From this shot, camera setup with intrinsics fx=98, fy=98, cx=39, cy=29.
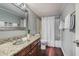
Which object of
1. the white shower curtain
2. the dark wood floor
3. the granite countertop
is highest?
the white shower curtain

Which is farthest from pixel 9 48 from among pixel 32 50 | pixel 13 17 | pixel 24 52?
pixel 13 17

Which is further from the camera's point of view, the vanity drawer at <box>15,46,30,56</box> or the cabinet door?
the cabinet door

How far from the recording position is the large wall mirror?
145 cm

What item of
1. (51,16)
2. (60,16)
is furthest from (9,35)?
(60,16)

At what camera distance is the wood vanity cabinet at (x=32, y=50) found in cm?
148

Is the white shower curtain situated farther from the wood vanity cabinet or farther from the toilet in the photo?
the wood vanity cabinet

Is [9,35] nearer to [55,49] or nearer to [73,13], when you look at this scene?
[55,49]

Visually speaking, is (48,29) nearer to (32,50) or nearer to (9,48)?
(32,50)

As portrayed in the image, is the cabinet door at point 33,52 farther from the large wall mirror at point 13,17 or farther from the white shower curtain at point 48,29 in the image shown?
the large wall mirror at point 13,17

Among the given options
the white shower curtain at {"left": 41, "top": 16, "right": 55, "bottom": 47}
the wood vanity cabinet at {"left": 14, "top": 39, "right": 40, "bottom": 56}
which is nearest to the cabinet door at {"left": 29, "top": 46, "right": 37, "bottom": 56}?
the wood vanity cabinet at {"left": 14, "top": 39, "right": 40, "bottom": 56}

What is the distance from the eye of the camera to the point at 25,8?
159 centimetres

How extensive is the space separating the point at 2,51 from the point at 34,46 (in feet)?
1.63

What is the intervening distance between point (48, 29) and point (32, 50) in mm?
448

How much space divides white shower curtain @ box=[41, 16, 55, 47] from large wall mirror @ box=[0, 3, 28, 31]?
309 millimetres
